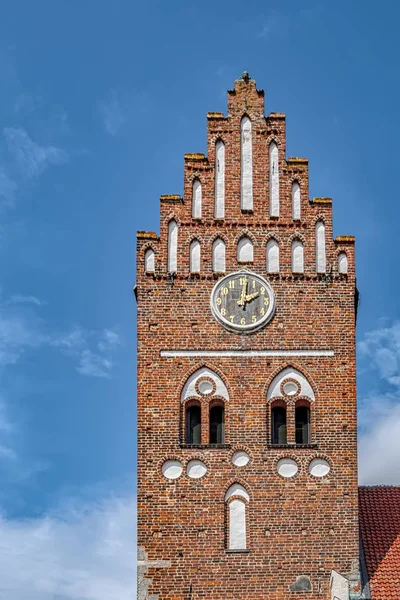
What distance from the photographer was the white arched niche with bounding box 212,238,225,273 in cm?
2983

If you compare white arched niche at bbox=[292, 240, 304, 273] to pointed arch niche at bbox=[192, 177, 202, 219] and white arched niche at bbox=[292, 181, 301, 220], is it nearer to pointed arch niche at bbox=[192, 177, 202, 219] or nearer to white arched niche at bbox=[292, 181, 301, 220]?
white arched niche at bbox=[292, 181, 301, 220]

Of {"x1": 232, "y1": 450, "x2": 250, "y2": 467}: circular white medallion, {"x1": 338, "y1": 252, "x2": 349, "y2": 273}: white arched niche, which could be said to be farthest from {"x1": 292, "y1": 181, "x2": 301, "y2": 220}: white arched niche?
{"x1": 232, "y1": 450, "x2": 250, "y2": 467}: circular white medallion

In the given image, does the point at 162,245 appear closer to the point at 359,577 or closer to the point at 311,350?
the point at 311,350

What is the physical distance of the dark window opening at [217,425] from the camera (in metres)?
28.8

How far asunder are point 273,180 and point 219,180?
1.30 meters

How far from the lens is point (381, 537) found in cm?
2936

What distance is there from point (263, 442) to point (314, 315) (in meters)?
3.24

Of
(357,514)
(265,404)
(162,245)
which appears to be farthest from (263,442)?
(162,245)

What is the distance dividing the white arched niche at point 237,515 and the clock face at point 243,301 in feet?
12.2

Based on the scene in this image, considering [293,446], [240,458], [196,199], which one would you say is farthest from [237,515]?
[196,199]

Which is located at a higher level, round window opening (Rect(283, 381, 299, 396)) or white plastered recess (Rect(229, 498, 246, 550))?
round window opening (Rect(283, 381, 299, 396))

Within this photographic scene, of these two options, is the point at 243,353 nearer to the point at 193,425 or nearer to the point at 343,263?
the point at 193,425

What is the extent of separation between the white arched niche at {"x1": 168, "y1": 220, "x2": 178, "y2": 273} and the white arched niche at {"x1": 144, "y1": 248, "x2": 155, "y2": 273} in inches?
15.7

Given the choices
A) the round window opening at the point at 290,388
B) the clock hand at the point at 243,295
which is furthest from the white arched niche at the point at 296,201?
the round window opening at the point at 290,388
